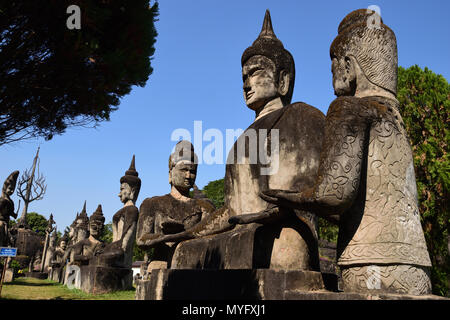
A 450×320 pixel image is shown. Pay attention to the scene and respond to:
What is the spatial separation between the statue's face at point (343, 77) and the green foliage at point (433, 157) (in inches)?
375

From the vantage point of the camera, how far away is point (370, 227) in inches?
115

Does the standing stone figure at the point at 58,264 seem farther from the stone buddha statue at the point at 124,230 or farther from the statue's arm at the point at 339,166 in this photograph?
the statue's arm at the point at 339,166

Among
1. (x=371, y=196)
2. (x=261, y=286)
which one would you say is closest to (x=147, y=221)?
(x=261, y=286)

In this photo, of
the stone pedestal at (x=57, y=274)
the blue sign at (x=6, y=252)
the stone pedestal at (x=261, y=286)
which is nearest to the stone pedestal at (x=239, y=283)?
the stone pedestal at (x=261, y=286)

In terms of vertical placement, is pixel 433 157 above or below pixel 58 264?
above

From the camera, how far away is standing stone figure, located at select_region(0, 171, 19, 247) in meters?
15.3

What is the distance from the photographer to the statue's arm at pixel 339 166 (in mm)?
2832

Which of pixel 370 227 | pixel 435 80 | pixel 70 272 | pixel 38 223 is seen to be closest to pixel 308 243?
pixel 370 227

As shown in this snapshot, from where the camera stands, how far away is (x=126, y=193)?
12406 mm

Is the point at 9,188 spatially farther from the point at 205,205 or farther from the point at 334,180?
the point at 334,180

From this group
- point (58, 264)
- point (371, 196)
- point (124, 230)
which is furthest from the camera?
point (58, 264)

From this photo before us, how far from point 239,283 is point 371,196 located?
1.32 metres

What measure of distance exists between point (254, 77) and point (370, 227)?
228 cm
